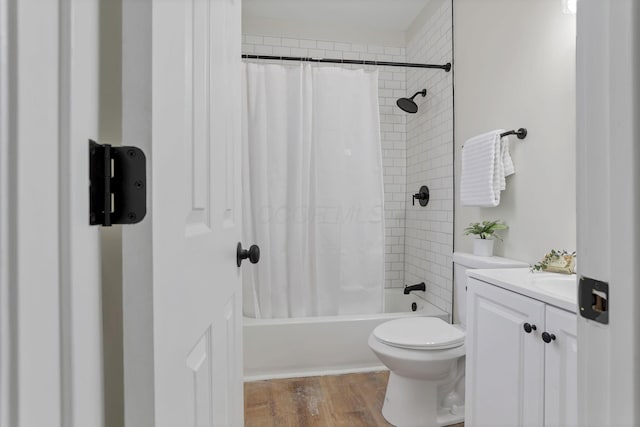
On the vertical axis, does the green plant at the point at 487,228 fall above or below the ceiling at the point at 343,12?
below

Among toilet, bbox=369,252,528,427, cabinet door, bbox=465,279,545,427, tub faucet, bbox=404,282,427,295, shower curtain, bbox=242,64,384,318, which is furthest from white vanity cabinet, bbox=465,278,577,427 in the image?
tub faucet, bbox=404,282,427,295

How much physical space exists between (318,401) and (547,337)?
1.34 m

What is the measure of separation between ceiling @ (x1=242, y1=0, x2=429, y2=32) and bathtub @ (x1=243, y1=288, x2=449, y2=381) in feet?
7.53

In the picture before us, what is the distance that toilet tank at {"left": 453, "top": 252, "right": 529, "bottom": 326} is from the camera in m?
1.73

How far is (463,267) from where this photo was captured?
82.0 inches

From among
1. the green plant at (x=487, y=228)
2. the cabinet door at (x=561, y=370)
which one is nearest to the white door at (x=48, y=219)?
the cabinet door at (x=561, y=370)

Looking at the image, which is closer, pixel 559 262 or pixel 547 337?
pixel 547 337

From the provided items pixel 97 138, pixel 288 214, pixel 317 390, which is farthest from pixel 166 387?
pixel 288 214

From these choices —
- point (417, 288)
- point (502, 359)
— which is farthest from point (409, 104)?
point (502, 359)

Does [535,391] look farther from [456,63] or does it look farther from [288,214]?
[456,63]

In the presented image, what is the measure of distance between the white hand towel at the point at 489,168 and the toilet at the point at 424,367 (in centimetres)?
32

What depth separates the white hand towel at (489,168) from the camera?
5.83 feet
